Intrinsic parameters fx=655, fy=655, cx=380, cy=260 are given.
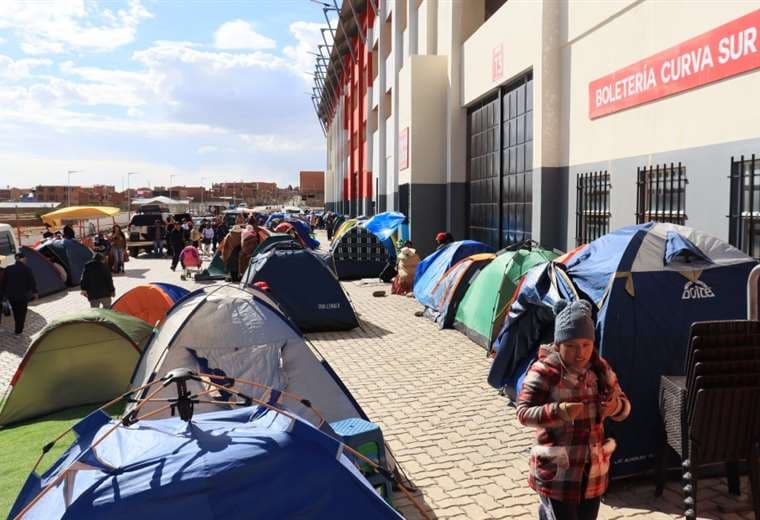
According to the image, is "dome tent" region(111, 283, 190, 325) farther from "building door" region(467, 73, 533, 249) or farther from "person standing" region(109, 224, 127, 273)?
"person standing" region(109, 224, 127, 273)

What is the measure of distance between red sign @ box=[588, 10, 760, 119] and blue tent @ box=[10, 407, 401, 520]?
664cm

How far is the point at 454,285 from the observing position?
12164 millimetres

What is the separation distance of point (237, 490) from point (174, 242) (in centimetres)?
2246

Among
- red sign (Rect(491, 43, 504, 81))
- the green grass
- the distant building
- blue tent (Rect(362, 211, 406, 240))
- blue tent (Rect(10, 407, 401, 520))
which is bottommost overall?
the green grass

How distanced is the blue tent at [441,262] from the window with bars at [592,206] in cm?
248

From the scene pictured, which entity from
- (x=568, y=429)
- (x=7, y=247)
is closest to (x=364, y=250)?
(x=7, y=247)

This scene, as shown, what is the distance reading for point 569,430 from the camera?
12.1 ft

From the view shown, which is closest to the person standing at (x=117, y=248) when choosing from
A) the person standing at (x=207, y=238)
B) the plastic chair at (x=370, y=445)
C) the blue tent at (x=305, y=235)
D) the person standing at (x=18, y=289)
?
the blue tent at (x=305, y=235)

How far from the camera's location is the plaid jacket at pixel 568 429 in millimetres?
3691

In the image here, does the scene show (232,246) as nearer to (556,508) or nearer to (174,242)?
(174,242)

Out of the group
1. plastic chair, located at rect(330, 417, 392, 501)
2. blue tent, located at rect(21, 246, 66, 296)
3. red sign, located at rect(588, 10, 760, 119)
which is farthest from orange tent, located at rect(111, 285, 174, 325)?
blue tent, located at rect(21, 246, 66, 296)

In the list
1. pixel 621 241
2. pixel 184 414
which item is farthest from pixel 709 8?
pixel 184 414

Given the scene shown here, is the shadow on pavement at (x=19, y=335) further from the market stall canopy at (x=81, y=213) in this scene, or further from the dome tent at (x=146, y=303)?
the market stall canopy at (x=81, y=213)

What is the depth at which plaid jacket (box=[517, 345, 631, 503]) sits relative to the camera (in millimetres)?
3691
